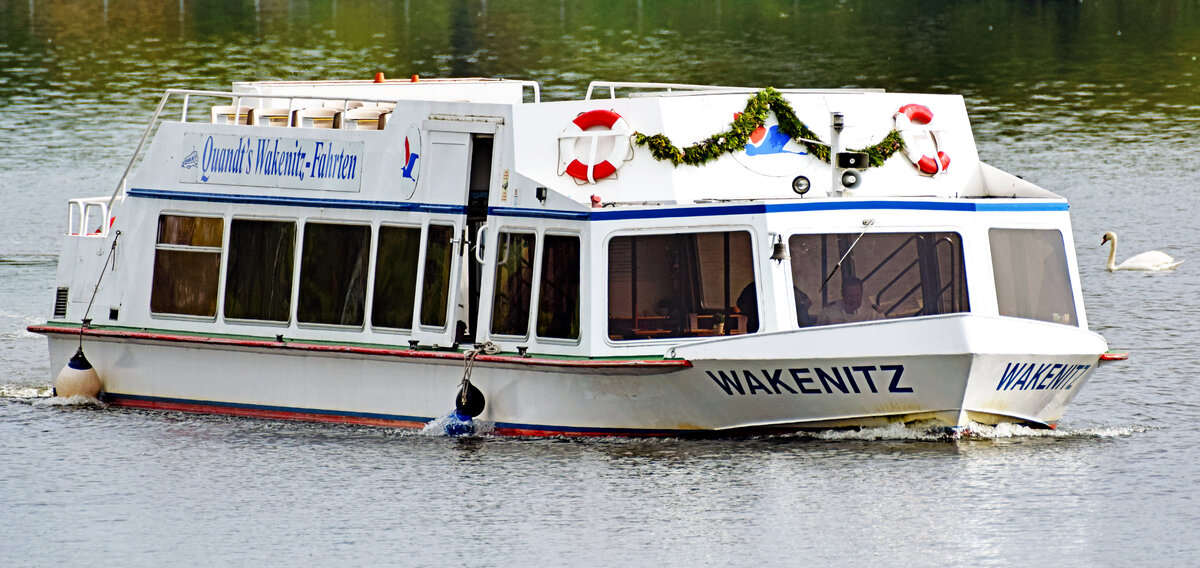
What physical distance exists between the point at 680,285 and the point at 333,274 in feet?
13.3

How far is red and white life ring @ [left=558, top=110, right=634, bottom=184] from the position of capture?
18.1 metres

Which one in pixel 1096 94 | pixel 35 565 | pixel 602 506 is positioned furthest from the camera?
pixel 1096 94

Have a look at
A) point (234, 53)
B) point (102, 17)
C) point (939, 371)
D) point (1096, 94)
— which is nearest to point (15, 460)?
point (939, 371)

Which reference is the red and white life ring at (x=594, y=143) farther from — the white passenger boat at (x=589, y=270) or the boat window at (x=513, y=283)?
the boat window at (x=513, y=283)

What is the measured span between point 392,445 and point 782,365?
4.24 metres

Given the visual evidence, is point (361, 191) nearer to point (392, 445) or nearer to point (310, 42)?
point (392, 445)

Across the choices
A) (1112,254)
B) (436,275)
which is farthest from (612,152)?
(1112,254)

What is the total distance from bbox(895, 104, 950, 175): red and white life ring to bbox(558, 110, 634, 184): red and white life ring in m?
2.94

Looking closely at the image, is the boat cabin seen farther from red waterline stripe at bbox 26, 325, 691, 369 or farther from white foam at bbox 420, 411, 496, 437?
white foam at bbox 420, 411, 496, 437

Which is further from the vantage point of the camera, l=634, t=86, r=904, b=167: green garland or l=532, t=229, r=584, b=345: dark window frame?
l=634, t=86, r=904, b=167: green garland

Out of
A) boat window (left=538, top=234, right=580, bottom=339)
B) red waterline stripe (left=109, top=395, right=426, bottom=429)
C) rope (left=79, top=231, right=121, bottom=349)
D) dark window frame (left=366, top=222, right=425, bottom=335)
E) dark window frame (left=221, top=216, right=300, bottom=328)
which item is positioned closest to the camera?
boat window (left=538, top=234, right=580, bottom=339)

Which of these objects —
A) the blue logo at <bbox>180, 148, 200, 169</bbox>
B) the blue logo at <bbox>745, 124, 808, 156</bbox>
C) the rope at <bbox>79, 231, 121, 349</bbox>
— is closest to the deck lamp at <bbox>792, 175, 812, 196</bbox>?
the blue logo at <bbox>745, 124, 808, 156</bbox>

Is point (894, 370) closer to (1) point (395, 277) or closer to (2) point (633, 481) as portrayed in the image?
(2) point (633, 481)

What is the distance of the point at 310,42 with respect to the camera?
75.0m
